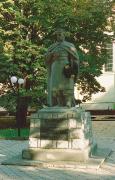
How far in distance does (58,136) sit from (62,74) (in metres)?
1.77

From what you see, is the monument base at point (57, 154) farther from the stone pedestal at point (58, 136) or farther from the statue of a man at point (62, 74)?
the statue of a man at point (62, 74)

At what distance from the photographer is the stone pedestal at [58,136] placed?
13.2 meters

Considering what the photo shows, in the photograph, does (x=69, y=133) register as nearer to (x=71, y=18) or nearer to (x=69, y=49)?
(x=69, y=49)

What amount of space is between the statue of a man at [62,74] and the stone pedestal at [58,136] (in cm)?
38

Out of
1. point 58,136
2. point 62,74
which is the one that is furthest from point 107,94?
point 58,136

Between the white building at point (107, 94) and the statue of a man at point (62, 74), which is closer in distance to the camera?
the statue of a man at point (62, 74)

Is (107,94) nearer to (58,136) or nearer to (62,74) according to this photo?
→ (62,74)

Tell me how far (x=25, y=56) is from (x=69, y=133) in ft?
46.2

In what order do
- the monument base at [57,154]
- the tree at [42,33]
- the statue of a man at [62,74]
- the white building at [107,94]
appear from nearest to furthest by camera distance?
1. the monument base at [57,154]
2. the statue of a man at [62,74]
3. the tree at [42,33]
4. the white building at [107,94]

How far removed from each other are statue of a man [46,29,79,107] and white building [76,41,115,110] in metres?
27.1

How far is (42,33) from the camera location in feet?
92.5

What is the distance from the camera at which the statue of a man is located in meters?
13.8

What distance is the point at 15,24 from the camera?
27891 mm

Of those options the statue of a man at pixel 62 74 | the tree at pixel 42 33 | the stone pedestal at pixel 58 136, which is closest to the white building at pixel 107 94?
the tree at pixel 42 33
